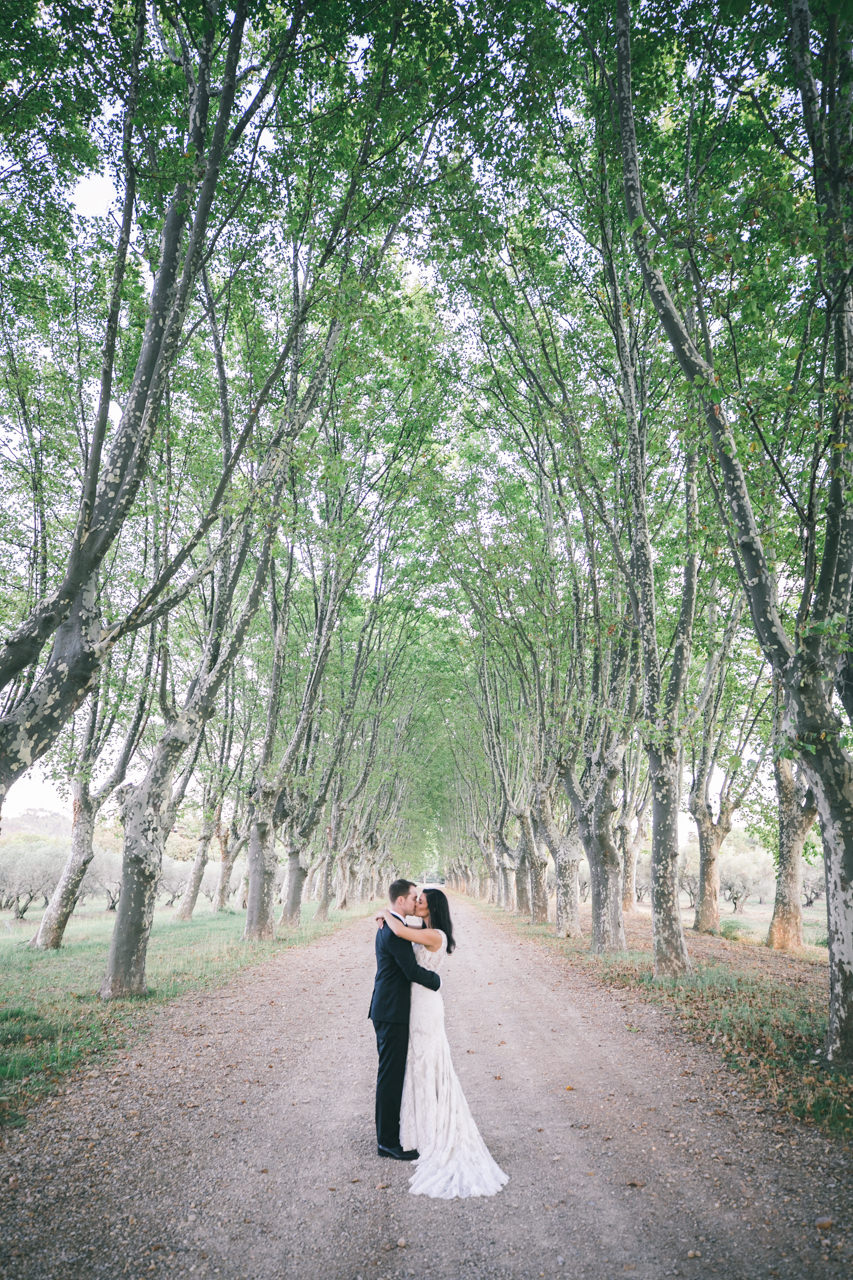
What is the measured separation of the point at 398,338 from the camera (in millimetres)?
10844

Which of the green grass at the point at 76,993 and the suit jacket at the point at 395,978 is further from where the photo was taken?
the green grass at the point at 76,993

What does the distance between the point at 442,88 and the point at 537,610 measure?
10204mm

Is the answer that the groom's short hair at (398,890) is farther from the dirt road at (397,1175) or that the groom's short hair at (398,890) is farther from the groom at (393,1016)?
the dirt road at (397,1175)

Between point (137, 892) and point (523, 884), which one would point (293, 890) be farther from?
point (137, 892)

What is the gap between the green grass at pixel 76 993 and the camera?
611 cm

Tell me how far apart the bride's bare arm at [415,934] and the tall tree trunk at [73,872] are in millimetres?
13108

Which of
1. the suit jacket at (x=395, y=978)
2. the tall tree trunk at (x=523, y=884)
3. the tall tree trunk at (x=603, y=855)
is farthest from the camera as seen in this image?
the tall tree trunk at (x=523, y=884)

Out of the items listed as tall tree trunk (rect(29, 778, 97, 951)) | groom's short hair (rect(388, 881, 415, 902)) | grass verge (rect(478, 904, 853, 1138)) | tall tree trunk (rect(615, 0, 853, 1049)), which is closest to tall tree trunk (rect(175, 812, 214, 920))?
tall tree trunk (rect(29, 778, 97, 951))

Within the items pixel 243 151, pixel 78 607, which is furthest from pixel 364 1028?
pixel 243 151

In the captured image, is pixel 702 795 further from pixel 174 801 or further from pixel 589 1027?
pixel 174 801

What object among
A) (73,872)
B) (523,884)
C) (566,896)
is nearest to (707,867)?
(566,896)

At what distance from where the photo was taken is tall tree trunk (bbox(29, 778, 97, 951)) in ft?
48.9

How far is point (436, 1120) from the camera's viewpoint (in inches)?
174

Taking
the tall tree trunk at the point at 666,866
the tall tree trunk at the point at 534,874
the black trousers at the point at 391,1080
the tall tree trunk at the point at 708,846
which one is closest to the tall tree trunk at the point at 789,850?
the tall tree trunk at the point at 708,846
